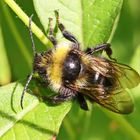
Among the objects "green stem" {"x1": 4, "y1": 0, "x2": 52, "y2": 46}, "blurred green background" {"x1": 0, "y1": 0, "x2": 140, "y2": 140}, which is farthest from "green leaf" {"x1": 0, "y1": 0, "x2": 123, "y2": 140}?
"blurred green background" {"x1": 0, "y1": 0, "x2": 140, "y2": 140}

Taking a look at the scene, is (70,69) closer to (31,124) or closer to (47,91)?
(47,91)

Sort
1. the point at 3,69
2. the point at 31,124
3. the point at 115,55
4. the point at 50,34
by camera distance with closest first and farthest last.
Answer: the point at 31,124 < the point at 50,34 < the point at 3,69 < the point at 115,55

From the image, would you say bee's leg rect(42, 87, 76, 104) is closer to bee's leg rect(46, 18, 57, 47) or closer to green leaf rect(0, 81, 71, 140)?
green leaf rect(0, 81, 71, 140)

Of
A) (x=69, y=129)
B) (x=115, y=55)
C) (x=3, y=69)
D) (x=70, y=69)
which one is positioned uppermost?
(x=70, y=69)

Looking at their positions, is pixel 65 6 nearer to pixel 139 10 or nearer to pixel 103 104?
pixel 103 104

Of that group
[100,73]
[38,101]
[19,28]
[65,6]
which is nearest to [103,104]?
[100,73]

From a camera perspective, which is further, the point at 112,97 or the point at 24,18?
the point at 112,97

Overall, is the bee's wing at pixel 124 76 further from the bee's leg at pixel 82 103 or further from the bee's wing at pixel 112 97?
the bee's leg at pixel 82 103

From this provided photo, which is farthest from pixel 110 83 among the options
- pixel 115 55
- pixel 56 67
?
pixel 115 55
